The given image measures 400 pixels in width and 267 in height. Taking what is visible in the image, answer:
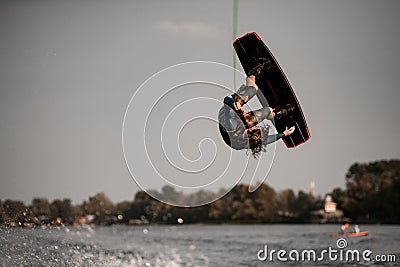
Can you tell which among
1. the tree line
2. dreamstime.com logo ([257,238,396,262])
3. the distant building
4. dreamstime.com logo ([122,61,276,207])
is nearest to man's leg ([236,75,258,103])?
dreamstime.com logo ([122,61,276,207])

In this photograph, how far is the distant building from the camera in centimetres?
7181

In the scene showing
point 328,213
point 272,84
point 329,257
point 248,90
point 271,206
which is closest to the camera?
point 248,90

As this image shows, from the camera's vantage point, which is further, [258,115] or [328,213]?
[328,213]

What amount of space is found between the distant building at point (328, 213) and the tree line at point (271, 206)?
81cm

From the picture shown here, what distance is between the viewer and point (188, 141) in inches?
299

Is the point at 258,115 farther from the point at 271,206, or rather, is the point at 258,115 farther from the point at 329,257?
the point at 271,206

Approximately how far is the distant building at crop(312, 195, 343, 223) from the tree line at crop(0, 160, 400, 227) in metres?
0.81

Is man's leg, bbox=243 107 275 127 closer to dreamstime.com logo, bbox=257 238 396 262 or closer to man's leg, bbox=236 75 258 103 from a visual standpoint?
man's leg, bbox=236 75 258 103

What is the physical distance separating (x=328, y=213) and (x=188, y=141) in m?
69.1

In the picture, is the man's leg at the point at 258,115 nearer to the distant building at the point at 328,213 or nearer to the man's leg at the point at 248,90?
the man's leg at the point at 248,90

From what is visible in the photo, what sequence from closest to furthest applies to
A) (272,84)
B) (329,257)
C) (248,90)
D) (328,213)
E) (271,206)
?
(248,90), (272,84), (329,257), (328,213), (271,206)

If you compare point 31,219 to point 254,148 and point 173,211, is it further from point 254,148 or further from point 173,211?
point 173,211

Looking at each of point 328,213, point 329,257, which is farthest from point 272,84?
point 328,213

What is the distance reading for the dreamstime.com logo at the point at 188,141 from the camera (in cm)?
729
